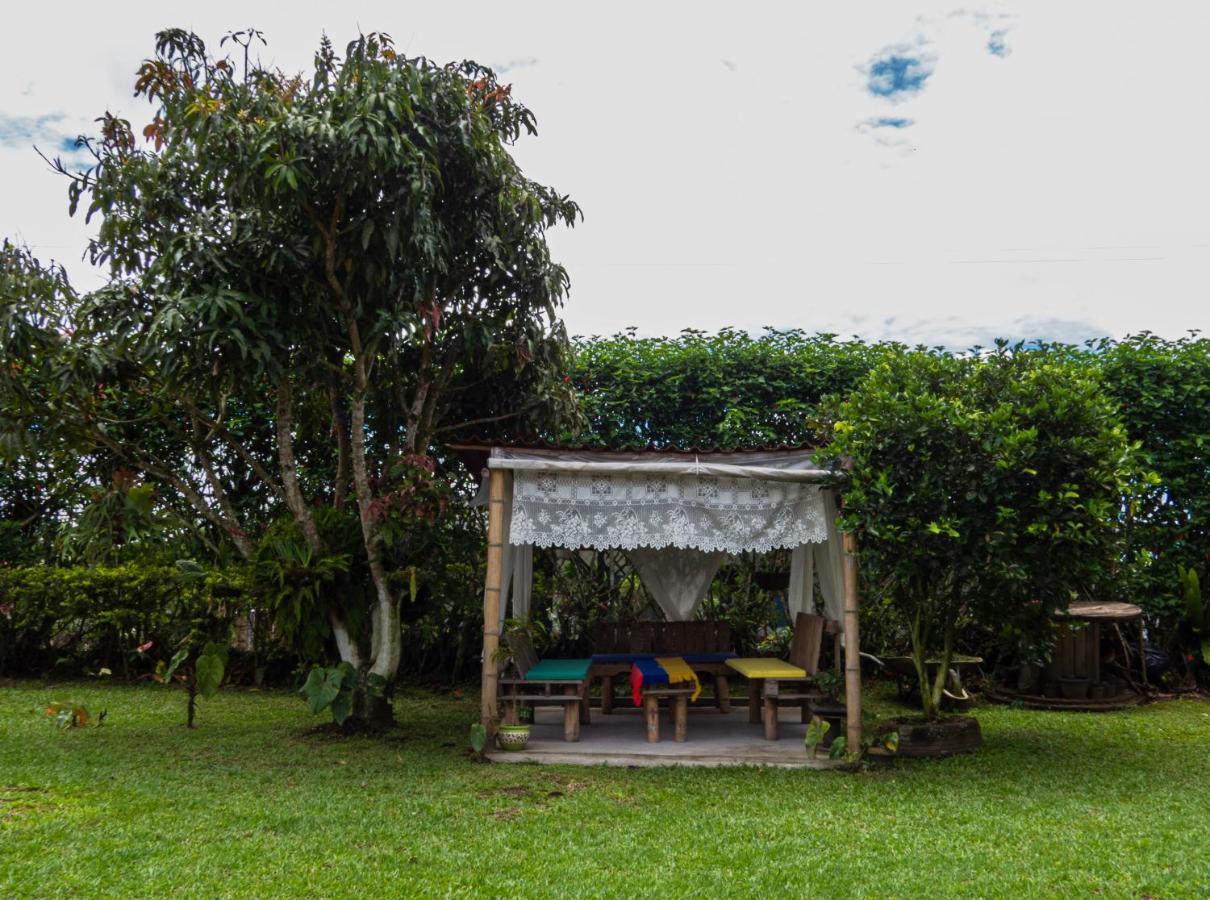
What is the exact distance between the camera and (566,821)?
482 cm

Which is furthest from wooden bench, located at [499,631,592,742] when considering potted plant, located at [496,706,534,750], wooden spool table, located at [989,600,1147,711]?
wooden spool table, located at [989,600,1147,711]

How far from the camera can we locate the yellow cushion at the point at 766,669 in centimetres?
683

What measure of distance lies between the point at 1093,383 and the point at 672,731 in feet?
12.7

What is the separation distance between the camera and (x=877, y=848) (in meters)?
4.38

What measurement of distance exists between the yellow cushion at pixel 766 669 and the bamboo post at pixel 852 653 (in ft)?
1.77

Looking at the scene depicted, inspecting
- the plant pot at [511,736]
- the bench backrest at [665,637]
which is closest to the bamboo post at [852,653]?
the plant pot at [511,736]

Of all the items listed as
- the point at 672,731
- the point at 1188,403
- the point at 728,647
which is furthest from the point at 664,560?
the point at 1188,403

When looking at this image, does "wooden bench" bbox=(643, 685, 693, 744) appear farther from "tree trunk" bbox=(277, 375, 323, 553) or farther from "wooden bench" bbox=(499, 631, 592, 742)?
"tree trunk" bbox=(277, 375, 323, 553)

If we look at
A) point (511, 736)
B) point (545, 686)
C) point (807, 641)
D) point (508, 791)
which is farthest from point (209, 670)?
point (807, 641)

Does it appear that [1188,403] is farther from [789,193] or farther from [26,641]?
[26,641]

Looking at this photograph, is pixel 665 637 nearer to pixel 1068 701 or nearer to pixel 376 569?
pixel 376 569

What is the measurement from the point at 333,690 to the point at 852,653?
139 inches

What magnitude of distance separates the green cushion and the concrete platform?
0.46m

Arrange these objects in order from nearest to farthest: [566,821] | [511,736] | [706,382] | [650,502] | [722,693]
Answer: [566,821] → [511,736] → [650,502] → [722,693] → [706,382]
